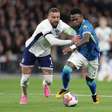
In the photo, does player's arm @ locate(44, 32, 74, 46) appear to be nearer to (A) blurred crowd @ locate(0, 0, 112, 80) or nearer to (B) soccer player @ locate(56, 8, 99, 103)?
(B) soccer player @ locate(56, 8, 99, 103)

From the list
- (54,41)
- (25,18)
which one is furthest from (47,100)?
(25,18)

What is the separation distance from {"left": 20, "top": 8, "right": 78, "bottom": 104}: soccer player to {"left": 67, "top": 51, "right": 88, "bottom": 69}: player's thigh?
54 centimetres

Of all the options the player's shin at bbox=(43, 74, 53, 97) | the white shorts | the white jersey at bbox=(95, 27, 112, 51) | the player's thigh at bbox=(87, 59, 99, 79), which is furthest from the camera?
the white jersey at bbox=(95, 27, 112, 51)

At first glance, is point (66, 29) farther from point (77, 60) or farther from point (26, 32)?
point (26, 32)

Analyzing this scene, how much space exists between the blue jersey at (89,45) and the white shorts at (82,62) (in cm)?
9

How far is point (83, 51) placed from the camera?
1742 centimetres

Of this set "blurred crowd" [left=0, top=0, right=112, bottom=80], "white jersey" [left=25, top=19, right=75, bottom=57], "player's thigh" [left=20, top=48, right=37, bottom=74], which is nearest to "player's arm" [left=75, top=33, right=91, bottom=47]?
"white jersey" [left=25, top=19, right=75, bottom=57]

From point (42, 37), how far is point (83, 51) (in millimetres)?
1026

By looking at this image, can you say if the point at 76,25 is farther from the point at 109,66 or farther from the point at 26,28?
the point at 26,28

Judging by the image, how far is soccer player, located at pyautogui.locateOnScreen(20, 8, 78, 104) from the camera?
1684cm

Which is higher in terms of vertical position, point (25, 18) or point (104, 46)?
point (25, 18)

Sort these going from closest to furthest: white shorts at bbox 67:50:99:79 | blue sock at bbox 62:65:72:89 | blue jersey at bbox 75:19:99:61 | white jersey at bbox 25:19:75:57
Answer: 1. blue sock at bbox 62:65:72:89
2. white jersey at bbox 25:19:75:57
3. blue jersey at bbox 75:19:99:61
4. white shorts at bbox 67:50:99:79

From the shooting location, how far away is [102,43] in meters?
27.8

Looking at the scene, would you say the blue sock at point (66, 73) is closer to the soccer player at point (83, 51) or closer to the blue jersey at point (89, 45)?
the soccer player at point (83, 51)
